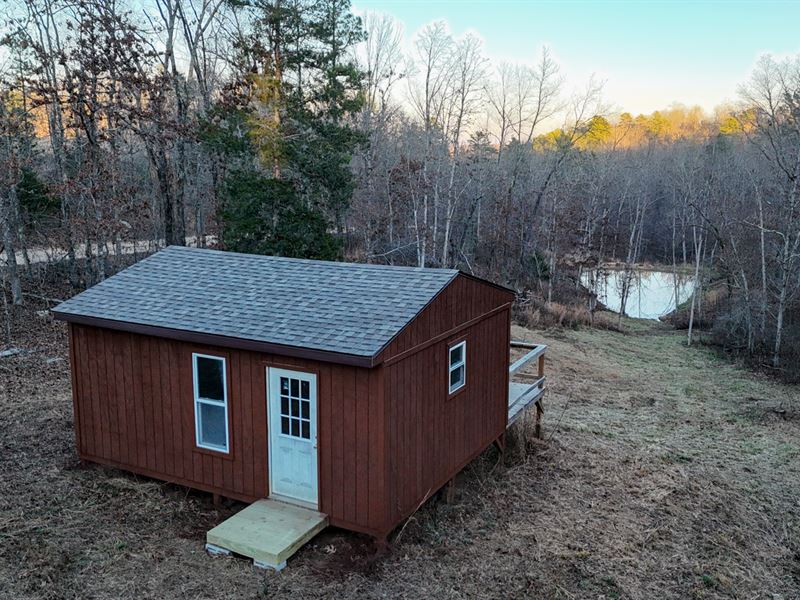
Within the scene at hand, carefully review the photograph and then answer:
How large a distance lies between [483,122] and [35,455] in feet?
87.3

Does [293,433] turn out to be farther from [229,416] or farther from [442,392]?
[442,392]

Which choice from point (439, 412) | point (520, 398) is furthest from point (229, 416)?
point (520, 398)

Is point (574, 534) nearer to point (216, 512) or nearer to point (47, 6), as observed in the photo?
point (216, 512)

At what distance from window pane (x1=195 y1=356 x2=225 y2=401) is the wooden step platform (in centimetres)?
132

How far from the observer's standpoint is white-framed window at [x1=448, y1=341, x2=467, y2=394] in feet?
25.2

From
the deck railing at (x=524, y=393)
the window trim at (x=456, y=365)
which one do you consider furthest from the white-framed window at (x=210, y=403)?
the deck railing at (x=524, y=393)

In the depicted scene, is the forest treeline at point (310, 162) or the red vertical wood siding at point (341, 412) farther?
the forest treeline at point (310, 162)

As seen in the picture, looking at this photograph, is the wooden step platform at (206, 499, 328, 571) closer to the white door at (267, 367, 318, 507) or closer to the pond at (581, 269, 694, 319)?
the white door at (267, 367, 318, 507)

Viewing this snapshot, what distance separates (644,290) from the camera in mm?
36094

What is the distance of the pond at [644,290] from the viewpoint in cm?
3062

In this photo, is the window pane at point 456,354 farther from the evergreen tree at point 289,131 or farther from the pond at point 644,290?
the pond at point 644,290

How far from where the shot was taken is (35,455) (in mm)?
8703

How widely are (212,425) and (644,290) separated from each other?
3300cm

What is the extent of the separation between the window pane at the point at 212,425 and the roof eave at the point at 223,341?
85 cm
